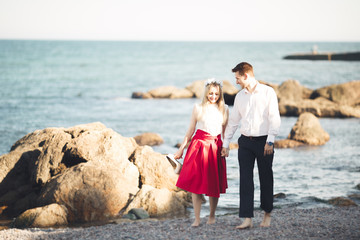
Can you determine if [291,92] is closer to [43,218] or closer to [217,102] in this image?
[43,218]

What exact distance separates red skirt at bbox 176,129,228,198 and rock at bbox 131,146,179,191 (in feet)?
11.2

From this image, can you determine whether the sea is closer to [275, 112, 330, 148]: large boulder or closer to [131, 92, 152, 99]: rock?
[275, 112, 330, 148]: large boulder

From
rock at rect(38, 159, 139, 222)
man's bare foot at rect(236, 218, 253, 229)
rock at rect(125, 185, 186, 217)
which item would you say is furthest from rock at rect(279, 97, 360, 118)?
man's bare foot at rect(236, 218, 253, 229)

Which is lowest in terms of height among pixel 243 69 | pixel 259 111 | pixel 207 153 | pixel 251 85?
pixel 207 153

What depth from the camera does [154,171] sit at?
9.83 metres

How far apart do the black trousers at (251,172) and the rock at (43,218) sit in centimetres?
378

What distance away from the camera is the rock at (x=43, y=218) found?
8.10 m

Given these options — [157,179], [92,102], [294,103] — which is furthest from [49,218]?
→ [92,102]

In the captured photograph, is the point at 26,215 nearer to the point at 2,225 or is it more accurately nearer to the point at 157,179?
the point at 2,225

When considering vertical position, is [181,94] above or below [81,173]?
below

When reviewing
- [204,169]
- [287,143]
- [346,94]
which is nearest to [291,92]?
[346,94]

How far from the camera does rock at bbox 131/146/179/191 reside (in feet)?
32.1

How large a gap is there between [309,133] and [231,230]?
1111 centimetres

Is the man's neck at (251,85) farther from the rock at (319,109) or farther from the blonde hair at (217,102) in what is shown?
the rock at (319,109)
